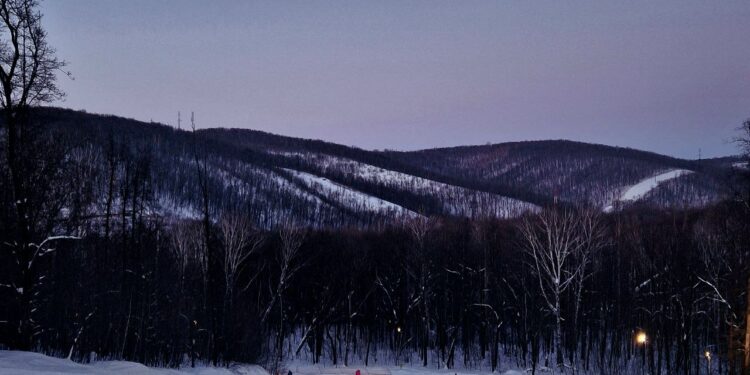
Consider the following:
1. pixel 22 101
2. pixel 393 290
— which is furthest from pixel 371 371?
pixel 22 101

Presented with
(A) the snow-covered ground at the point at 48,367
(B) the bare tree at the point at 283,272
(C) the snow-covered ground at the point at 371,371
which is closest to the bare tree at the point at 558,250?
(C) the snow-covered ground at the point at 371,371

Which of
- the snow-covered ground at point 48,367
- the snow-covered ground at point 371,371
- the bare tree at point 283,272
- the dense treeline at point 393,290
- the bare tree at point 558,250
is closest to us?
the snow-covered ground at point 48,367

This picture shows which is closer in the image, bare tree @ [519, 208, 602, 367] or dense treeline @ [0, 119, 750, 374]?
dense treeline @ [0, 119, 750, 374]

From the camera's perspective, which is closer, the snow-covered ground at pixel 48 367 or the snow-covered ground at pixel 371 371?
the snow-covered ground at pixel 48 367

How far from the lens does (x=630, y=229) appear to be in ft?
216

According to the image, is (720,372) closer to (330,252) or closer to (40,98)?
(330,252)

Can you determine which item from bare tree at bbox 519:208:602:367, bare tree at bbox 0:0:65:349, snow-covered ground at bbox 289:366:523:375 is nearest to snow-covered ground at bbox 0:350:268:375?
bare tree at bbox 0:0:65:349

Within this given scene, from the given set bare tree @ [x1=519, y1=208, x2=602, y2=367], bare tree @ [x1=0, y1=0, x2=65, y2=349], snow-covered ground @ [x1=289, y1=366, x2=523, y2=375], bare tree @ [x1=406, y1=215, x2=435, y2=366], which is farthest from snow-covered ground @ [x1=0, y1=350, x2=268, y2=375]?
bare tree @ [x1=406, y1=215, x2=435, y2=366]

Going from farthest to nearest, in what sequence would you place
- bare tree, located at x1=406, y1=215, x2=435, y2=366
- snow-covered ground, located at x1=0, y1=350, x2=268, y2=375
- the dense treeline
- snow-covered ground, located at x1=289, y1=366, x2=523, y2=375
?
bare tree, located at x1=406, y1=215, x2=435, y2=366 → snow-covered ground, located at x1=289, y1=366, x2=523, y2=375 → the dense treeline → snow-covered ground, located at x1=0, y1=350, x2=268, y2=375

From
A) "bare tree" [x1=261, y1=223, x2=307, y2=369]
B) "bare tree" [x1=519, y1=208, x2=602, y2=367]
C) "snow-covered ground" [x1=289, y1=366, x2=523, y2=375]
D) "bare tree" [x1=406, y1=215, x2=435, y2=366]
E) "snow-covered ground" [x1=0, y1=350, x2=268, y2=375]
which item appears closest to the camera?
"snow-covered ground" [x1=0, y1=350, x2=268, y2=375]

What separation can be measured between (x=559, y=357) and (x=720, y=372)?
10.6 m

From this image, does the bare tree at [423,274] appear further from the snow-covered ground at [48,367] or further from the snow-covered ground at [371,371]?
the snow-covered ground at [48,367]

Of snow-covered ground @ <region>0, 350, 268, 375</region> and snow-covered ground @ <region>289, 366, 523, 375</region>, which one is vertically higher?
snow-covered ground @ <region>0, 350, 268, 375</region>

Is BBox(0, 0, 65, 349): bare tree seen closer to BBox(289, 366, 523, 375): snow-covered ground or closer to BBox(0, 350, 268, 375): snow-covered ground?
BBox(0, 350, 268, 375): snow-covered ground
